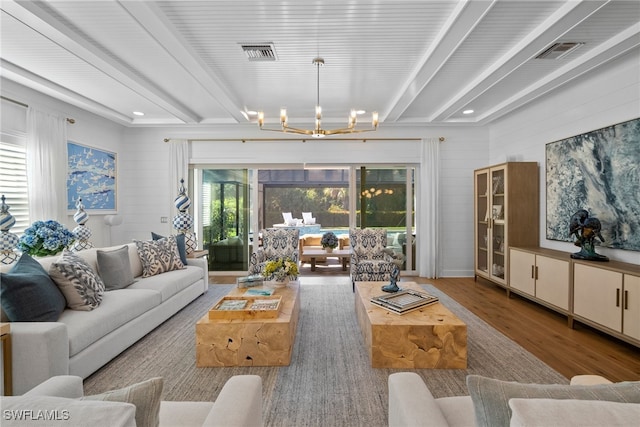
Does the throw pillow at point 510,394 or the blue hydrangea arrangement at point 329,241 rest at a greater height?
the throw pillow at point 510,394

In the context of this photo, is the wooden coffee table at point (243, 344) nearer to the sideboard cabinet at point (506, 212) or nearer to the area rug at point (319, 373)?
the area rug at point (319, 373)

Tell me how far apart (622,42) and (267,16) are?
3.11 meters

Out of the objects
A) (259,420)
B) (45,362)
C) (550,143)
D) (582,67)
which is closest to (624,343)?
(550,143)

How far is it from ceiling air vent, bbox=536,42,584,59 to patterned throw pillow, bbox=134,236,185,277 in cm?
473

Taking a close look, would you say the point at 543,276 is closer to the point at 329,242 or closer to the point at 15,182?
the point at 329,242

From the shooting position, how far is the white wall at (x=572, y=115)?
3.25m

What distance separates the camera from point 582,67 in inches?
134

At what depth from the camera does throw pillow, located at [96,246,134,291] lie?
323 cm

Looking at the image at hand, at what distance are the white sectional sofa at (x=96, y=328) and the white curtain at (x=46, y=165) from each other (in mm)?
1247

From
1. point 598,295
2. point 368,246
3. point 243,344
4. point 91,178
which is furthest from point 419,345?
point 91,178

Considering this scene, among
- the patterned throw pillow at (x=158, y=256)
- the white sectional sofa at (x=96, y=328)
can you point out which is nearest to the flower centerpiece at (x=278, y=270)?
the white sectional sofa at (x=96, y=328)

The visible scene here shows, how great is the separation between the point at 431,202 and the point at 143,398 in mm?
5597

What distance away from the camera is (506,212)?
465 centimetres

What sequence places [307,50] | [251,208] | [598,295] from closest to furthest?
1. [598,295]
2. [307,50]
3. [251,208]
